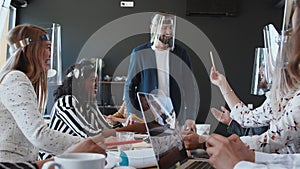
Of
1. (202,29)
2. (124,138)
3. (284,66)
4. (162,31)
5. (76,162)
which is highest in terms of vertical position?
(202,29)

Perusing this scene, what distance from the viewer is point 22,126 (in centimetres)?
124

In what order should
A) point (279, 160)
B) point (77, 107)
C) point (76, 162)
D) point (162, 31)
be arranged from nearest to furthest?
1. point (76, 162)
2. point (279, 160)
3. point (77, 107)
4. point (162, 31)

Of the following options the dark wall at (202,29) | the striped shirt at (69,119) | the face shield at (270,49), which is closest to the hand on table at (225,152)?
the striped shirt at (69,119)

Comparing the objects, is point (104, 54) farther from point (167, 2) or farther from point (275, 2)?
point (275, 2)

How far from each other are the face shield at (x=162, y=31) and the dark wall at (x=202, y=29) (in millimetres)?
2690

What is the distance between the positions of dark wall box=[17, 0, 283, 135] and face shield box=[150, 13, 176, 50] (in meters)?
2.69

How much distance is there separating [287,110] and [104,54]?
14.1 feet

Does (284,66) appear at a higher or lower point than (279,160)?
higher

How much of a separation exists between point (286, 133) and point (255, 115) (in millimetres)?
528

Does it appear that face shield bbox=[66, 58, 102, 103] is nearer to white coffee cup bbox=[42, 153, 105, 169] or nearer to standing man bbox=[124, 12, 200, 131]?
standing man bbox=[124, 12, 200, 131]

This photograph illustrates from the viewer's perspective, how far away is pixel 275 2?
16.8ft

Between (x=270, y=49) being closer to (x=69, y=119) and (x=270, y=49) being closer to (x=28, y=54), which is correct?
(x=69, y=119)

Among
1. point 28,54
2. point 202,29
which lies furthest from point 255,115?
point 202,29

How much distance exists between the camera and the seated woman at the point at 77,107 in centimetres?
171
